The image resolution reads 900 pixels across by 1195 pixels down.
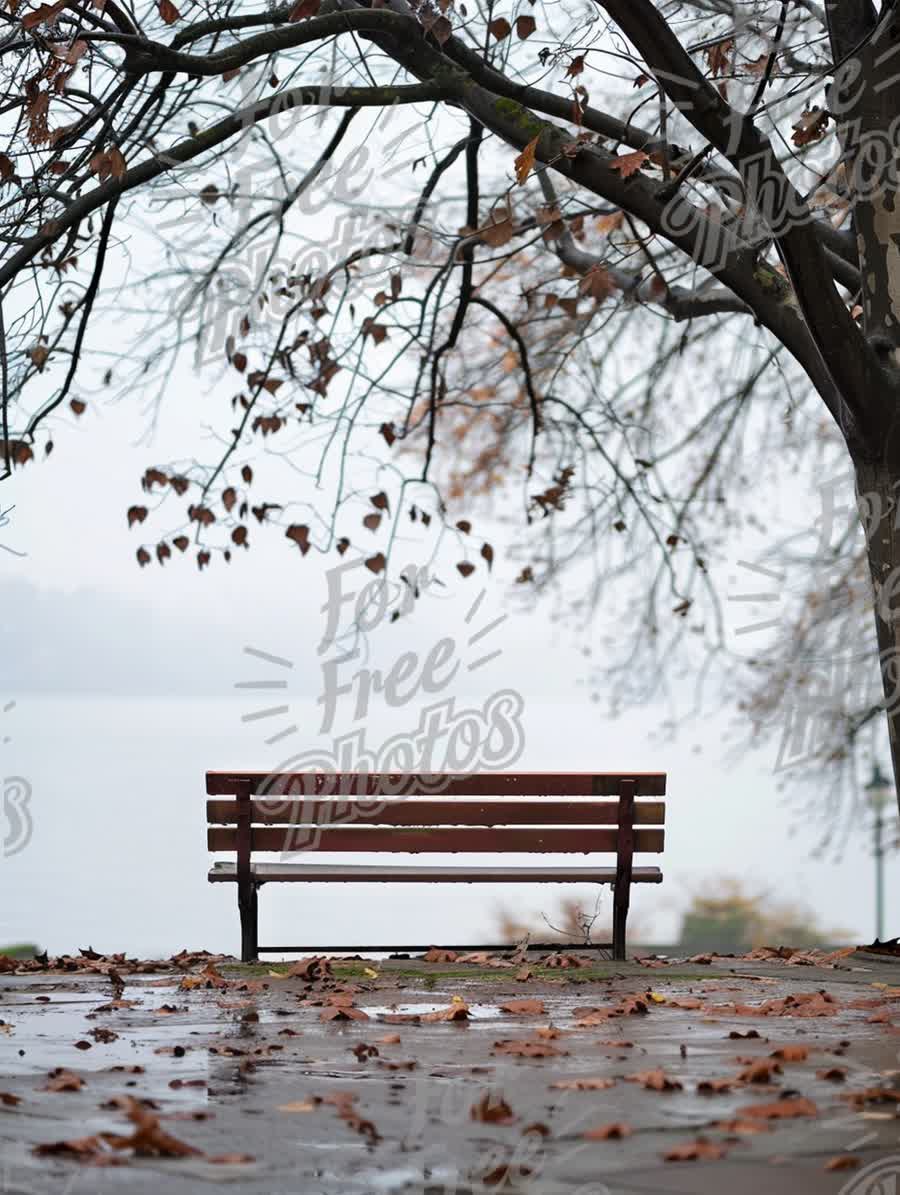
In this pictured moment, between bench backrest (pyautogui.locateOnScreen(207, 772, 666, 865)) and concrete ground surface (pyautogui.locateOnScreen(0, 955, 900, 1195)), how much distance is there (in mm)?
954

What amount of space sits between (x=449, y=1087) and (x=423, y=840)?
3.23 metres

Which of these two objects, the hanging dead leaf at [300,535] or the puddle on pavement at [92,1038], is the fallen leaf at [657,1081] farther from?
the hanging dead leaf at [300,535]

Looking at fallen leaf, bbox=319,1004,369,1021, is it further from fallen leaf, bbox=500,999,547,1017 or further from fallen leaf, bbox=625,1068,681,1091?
fallen leaf, bbox=625,1068,681,1091

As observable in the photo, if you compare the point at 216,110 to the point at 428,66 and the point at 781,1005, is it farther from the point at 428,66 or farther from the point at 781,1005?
the point at 781,1005

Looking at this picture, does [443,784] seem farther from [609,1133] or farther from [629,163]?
[609,1133]

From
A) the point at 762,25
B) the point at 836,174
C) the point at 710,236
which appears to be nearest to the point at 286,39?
the point at 710,236

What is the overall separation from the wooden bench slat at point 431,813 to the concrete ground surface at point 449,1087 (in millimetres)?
1029

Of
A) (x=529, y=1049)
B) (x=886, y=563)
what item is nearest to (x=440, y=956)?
(x=529, y=1049)

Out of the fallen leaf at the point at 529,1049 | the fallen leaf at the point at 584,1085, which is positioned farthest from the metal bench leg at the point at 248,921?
the fallen leaf at the point at 584,1085

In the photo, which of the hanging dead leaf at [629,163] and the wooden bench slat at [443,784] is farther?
the wooden bench slat at [443,784]

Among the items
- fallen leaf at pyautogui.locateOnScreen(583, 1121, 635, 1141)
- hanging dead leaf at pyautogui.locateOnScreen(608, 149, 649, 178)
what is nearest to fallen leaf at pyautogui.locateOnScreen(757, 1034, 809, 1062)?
fallen leaf at pyautogui.locateOnScreen(583, 1121, 635, 1141)

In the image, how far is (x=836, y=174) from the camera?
9211 mm

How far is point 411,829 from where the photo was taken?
7469mm

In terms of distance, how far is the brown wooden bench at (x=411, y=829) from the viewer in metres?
7.41
